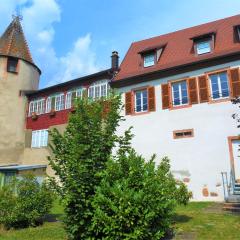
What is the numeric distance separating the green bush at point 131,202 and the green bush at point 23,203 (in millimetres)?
4596

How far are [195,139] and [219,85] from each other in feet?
10.8

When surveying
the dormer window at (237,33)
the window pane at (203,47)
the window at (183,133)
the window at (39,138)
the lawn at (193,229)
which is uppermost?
the dormer window at (237,33)

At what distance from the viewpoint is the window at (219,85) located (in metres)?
16.6

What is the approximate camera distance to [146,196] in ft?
21.3

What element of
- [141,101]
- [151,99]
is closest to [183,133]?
[151,99]

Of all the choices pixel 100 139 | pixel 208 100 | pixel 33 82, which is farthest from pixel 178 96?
pixel 33 82

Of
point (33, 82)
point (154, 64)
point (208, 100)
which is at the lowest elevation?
point (208, 100)

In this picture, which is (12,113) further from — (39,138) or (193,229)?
(193,229)

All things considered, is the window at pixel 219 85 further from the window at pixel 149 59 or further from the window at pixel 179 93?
the window at pixel 149 59

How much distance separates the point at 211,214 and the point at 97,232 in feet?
20.1

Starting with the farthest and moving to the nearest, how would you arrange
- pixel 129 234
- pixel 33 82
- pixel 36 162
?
pixel 33 82 < pixel 36 162 < pixel 129 234

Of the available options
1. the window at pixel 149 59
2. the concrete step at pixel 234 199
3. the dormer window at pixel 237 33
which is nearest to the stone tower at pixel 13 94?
the window at pixel 149 59

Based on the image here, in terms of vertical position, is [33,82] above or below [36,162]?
above

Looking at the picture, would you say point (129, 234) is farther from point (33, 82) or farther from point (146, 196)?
point (33, 82)
